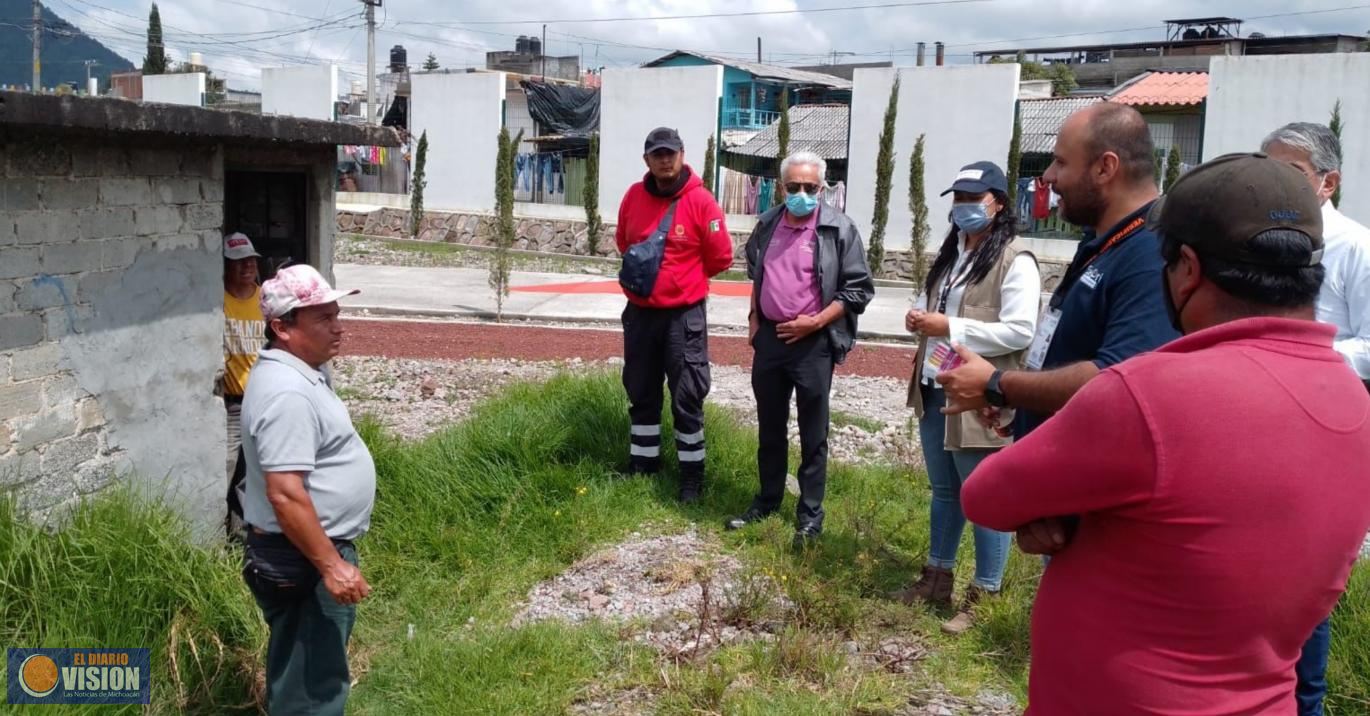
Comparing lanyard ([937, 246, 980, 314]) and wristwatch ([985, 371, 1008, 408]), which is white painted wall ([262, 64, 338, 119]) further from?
wristwatch ([985, 371, 1008, 408])

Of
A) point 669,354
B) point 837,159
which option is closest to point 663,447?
point 669,354

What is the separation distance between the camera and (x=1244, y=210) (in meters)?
1.95

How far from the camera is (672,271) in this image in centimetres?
648

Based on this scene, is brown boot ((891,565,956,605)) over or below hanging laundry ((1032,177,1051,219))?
below

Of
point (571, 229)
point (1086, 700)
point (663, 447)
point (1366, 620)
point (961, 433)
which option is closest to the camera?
point (1086, 700)

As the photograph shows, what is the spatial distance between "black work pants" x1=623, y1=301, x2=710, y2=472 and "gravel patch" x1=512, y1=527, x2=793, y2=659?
0.71 meters

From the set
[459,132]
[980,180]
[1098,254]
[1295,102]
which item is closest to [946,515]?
[980,180]

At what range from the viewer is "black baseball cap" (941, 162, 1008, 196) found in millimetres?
4809

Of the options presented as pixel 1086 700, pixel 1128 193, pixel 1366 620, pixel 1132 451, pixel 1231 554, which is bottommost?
A: pixel 1366 620

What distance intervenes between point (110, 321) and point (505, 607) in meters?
2.24

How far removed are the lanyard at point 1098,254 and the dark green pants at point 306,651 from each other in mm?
2339

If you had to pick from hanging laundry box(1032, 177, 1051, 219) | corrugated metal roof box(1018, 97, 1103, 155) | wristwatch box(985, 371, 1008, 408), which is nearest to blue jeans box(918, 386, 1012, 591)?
wristwatch box(985, 371, 1008, 408)

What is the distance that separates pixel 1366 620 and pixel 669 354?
3.60 meters

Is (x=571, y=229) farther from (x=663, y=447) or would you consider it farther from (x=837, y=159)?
(x=663, y=447)
